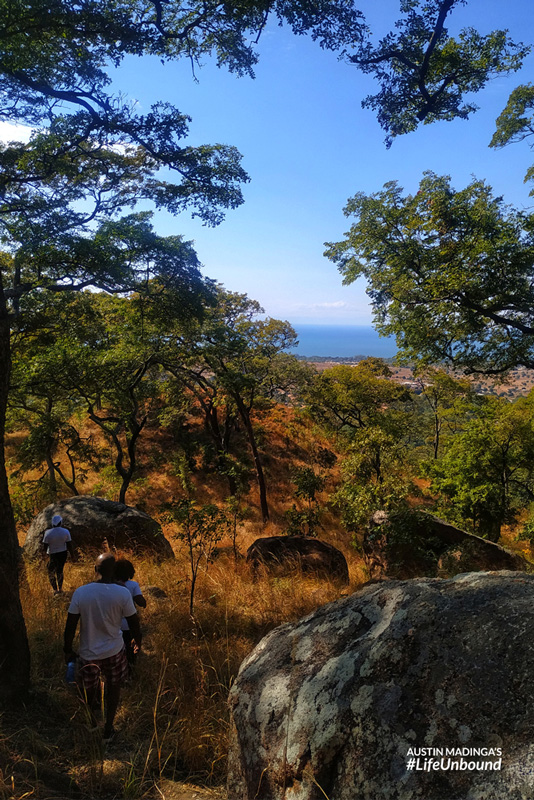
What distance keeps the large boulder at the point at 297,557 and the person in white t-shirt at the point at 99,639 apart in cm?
508

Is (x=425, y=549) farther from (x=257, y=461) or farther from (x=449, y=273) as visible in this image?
(x=257, y=461)

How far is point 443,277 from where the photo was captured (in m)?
8.27

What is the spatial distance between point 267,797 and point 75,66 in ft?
26.3

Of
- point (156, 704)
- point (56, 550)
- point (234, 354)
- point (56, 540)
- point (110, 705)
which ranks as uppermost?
point (234, 354)

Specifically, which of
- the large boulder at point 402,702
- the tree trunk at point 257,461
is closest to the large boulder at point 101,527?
the tree trunk at point 257,461

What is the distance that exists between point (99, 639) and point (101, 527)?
25.1ft

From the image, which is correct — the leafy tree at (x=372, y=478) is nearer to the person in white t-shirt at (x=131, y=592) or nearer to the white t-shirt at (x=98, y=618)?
the person in white t-shirt at (x=131, y=592)

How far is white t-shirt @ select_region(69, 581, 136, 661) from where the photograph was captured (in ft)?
11.0

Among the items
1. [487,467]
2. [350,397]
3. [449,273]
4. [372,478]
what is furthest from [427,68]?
[350,397]

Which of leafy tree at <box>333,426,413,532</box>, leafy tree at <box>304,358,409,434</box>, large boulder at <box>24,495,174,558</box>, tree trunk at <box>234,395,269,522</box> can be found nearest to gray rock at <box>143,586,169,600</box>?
large boulder at <box>24,495,174,558</box>

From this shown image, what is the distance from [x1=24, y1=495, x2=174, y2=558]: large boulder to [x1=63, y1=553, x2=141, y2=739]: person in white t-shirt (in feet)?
21.6

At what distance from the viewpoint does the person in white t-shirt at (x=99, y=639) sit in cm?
332

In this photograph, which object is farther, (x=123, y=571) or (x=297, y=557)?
(x=297, y=557)

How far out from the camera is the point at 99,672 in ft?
11.0
